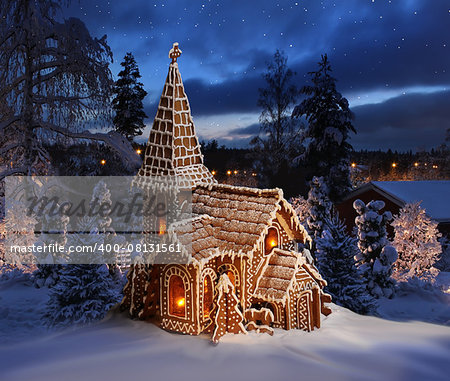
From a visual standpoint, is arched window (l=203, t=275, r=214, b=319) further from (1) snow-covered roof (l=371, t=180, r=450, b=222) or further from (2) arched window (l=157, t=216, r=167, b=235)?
(1) snow-covered roof (l=371, t=180, r=450, b=222)

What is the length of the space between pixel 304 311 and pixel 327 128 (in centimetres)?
1359

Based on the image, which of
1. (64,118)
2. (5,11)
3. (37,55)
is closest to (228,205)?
(64,118)

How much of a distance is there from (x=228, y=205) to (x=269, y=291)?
2.22 meters

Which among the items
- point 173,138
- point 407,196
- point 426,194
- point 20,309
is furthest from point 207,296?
point 426,194

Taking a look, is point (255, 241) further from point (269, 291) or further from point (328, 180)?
point (328, 180)

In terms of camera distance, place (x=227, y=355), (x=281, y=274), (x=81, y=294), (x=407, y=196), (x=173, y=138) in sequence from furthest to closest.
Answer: (x=407, y=196) < (x=81, y=294) < (x=281, y=274) < (x=173, y=138) < (x=227, y=355)

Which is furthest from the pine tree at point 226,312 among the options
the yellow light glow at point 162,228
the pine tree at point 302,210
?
the pine tree at point 302,210

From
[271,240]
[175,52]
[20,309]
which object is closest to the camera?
[175,52]

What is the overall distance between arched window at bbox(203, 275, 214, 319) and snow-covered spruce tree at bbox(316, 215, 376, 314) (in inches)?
220

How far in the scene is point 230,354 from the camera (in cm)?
695

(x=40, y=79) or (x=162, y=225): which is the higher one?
(x=40, y=79)

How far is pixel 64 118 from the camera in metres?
9.38

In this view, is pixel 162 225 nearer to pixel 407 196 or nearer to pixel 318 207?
pixel 318 207

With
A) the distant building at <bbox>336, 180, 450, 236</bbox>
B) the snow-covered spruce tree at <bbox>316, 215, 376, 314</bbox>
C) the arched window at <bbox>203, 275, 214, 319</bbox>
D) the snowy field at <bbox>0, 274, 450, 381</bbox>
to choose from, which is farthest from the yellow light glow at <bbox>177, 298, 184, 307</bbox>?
the distant building at <bbox>336, 180, 450, 236</bbox>
